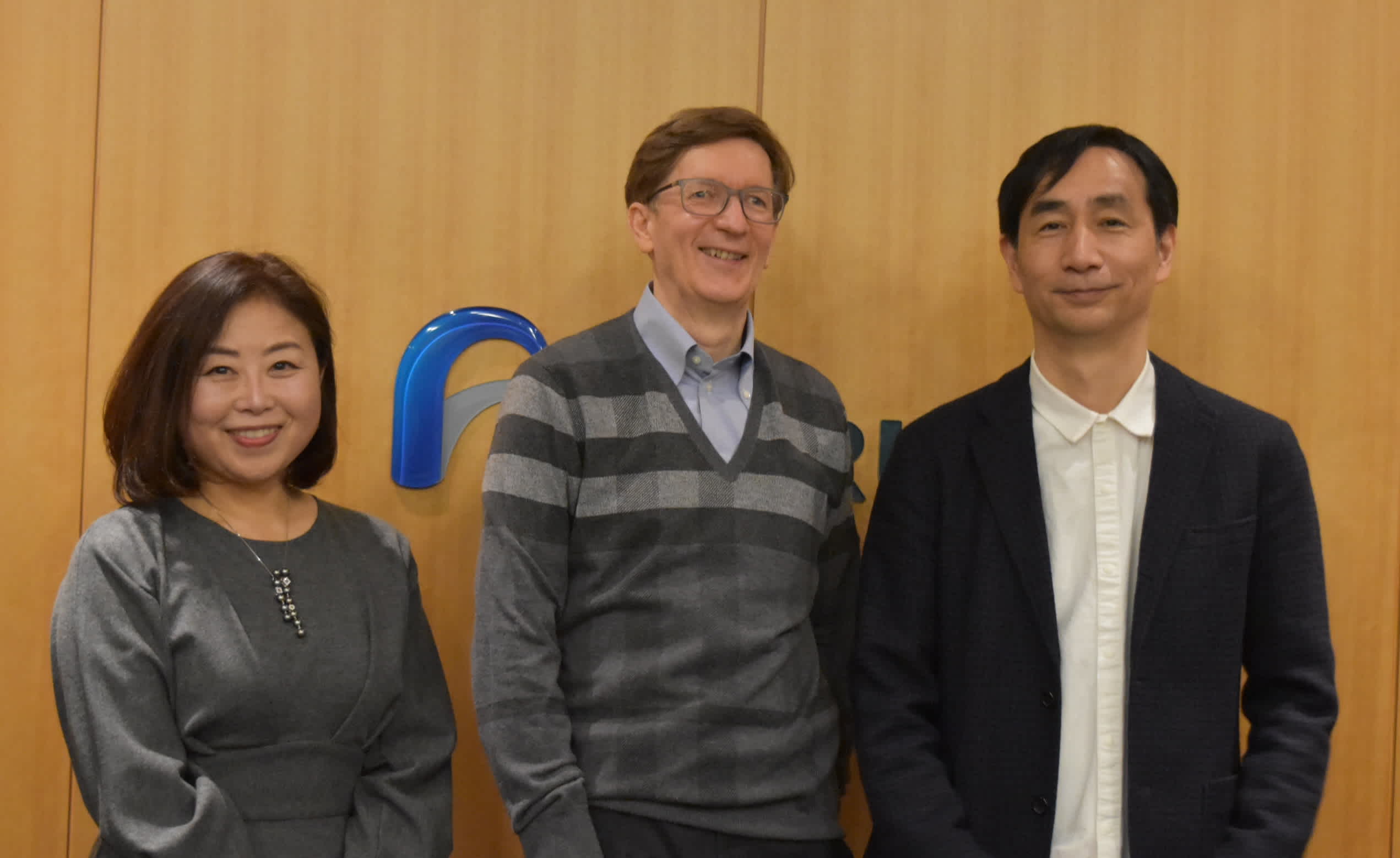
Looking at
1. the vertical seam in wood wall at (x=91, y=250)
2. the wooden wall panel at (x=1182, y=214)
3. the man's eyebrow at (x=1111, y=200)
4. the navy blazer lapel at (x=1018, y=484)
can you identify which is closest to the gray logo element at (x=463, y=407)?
the wooden wall panel at (x=1182, y=214)

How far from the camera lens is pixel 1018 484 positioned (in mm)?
1931

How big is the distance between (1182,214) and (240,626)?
209 centimetres

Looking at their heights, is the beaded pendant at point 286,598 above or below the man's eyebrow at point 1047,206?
below

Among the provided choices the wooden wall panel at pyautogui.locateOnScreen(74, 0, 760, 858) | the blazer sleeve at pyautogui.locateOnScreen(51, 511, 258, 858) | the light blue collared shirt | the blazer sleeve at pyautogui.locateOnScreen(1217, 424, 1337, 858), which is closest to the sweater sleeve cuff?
the blazer sleeve at pyautogui.locateOnScreen(51, 511, 258, 858)

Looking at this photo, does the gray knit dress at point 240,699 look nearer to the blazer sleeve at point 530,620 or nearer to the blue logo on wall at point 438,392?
the blazer sleeve at point 530,620

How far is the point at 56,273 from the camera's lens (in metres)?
2.34

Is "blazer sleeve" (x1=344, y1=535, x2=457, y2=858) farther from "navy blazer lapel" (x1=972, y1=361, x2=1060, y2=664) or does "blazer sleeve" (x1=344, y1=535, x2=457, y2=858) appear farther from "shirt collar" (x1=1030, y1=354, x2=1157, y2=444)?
"shirt collar" (x1=1030, y1=354, x2=1157, y2=444)

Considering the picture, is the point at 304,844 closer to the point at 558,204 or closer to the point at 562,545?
the point at 562,545

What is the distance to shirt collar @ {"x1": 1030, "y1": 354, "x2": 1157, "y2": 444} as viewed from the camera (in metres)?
1.92

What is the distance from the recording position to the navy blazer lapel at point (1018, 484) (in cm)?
185

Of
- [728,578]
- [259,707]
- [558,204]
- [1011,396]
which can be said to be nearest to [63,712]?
[259,707]

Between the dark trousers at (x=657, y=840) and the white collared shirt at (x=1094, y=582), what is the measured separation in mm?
535

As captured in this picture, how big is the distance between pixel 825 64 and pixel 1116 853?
169cm

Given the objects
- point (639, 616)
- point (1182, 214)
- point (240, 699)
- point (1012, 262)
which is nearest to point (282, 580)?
point (240, 699)
